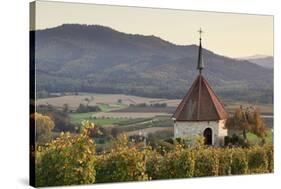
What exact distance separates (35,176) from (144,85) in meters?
2.31

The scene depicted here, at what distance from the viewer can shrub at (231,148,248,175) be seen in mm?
13711

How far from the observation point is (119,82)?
12734 mm

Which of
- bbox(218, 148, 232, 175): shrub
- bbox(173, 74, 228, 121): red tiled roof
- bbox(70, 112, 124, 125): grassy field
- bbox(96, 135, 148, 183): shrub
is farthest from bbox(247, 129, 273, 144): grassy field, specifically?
bbox(70, 112, 124, 125): grassy field

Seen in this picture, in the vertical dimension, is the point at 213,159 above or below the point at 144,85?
below

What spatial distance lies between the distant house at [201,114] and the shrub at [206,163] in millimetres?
164

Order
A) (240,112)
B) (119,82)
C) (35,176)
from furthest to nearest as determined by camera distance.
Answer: (240,112) → (119,82) → (35,176)

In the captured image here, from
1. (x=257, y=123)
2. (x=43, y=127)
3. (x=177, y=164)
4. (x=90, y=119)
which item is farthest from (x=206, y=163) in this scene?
(x=43, y=127)

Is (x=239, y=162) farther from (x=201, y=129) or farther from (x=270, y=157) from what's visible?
(x=201, y=129)

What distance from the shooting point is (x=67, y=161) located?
1213 centimetres

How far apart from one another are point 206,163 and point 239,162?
2.22 feet

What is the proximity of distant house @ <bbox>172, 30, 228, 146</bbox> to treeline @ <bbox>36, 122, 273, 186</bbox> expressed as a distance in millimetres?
233

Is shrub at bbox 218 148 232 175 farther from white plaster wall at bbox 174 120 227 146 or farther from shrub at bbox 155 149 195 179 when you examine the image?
shrub at bbox 155 149 195 179
